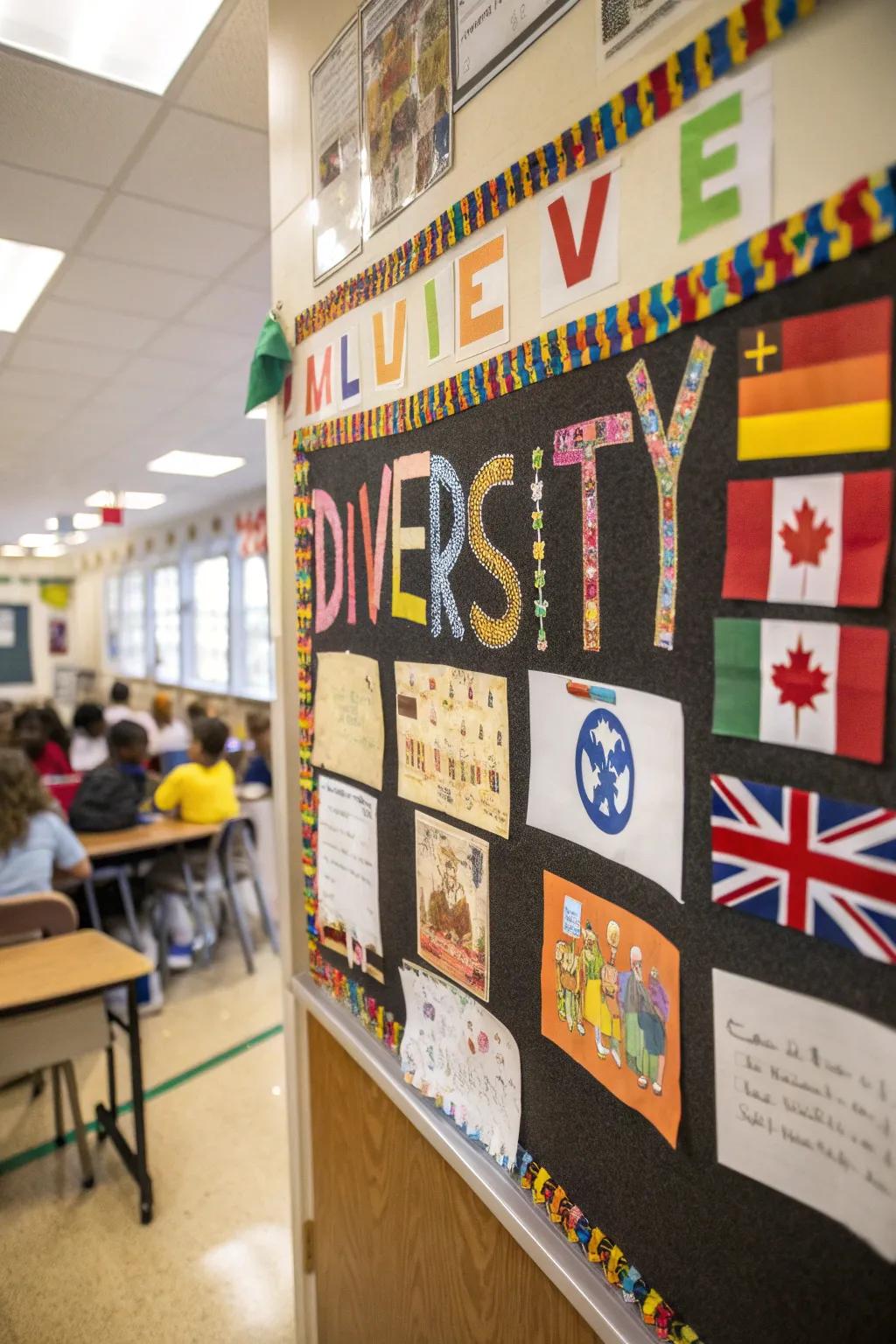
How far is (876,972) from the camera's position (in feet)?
1.90

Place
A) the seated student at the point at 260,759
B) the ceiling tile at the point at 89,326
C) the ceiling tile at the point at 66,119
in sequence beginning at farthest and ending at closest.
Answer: the seated student at the point at 260,759, the ceiling tile at the point at 89,326, the ceiling tile at the point at 66,119

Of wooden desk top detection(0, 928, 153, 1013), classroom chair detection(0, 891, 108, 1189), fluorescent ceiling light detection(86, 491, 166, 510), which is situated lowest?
classroom chair detection(0, 891, 108, 1189)

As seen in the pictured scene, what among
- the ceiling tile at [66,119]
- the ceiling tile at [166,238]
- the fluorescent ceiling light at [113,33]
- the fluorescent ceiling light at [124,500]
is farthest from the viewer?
the fluorescent ceiling light at [124,500]

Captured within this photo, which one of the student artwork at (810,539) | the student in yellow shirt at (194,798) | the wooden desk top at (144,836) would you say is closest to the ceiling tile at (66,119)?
the student artwork at (810,539)

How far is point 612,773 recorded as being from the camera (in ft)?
2.67

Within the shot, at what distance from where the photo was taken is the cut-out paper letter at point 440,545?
102cm

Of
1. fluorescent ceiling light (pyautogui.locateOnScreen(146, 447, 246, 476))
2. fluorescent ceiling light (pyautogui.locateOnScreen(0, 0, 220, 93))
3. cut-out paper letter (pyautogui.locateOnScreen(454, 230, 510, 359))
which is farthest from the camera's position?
fluorescent ceiling light (pyautogui.locateOnScreen(146, 447, 246, 476))

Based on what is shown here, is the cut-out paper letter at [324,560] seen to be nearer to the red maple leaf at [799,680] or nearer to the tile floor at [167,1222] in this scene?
the red maple leaf at [799,680]

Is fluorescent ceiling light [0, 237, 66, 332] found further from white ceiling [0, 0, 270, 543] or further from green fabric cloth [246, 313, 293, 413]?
green fabric cloth [246, 313, 293, 413]

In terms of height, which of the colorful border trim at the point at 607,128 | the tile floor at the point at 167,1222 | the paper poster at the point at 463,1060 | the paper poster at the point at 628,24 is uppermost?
the paper poster at the point at 628,24

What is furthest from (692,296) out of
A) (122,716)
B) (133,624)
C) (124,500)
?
(133,624)

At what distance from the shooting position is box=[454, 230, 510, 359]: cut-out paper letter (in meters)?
0.92

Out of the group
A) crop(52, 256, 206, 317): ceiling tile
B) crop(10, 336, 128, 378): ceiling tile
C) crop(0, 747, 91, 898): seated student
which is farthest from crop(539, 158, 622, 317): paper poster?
crop(10, 336, 128, 378): ceiling tile

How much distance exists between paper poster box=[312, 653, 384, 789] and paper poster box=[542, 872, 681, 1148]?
1.40 ft
